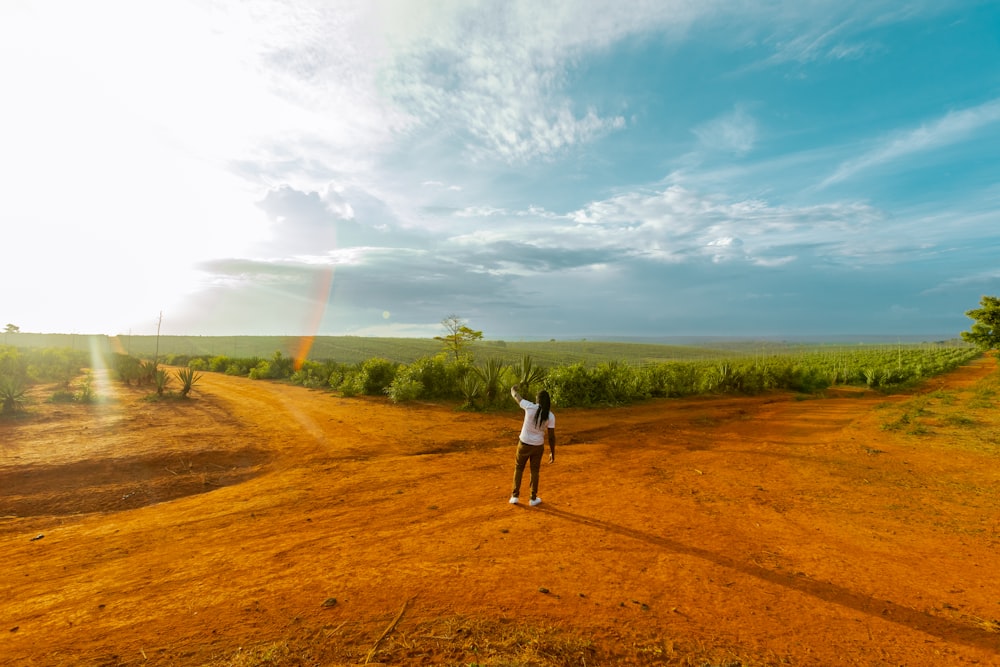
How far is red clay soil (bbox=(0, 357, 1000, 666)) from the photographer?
11.7ft

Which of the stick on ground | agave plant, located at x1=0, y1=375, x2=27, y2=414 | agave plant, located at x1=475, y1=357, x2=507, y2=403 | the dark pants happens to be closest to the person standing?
the dark pants

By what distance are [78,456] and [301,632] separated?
26.7 ft

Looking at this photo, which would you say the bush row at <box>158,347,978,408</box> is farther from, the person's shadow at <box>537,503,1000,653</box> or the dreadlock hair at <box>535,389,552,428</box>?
the person's shadow at <box>537,503,1000,653</box>

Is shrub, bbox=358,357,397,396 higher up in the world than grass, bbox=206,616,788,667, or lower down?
higher up

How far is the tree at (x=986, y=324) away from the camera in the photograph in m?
18.0

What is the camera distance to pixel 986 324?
1864cm

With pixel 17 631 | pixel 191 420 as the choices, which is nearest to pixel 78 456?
pixel 191 420

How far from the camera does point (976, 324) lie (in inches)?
754

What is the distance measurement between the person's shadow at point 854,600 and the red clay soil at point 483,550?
0.09 feet

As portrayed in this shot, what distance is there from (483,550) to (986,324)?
2496 cm

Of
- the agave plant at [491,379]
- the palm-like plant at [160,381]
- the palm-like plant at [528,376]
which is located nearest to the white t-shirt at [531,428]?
the palm-like plant at [528,376]

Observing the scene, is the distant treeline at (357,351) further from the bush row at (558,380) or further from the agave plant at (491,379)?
the agave plant at (491,379)

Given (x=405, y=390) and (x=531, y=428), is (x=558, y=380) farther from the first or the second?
(x=531, y=428)

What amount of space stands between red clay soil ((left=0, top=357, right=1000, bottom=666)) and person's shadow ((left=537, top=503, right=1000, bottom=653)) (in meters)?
0.03
